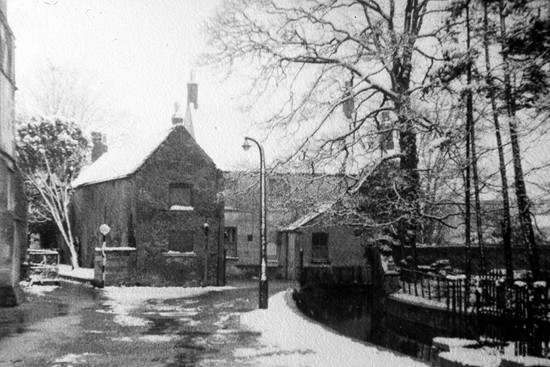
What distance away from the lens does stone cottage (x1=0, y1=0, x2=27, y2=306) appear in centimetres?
1595

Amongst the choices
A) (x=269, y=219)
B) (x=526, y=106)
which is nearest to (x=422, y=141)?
(x=526, y=106)

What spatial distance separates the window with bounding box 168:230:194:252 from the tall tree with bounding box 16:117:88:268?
8.44 m

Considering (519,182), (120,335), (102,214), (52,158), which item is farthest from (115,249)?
(519,182)

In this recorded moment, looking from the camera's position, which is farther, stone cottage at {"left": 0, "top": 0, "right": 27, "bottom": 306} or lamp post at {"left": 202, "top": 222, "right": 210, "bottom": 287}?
lamp post at {"left": 202, "top": 222, "right": 210, "bottom": 287}

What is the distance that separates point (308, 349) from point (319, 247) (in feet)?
81.5

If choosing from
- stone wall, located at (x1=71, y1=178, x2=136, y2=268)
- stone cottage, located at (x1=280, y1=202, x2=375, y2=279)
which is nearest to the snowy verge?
stone wall, located at (x1=71, y1=178, x2=136, y2=268)

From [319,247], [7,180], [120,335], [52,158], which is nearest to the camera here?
[120,335]

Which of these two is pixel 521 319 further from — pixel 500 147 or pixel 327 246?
pixel 327 246

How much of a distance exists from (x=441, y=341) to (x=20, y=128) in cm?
3032

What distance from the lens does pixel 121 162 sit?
3123 cm

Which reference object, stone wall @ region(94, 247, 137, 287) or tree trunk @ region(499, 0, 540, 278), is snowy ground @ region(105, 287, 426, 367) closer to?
tree trunk @ region(499, 0, 540, 278)

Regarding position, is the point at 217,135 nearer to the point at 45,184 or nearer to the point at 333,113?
the point at 45,184

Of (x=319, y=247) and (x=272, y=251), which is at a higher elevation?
(x=319, y=247)

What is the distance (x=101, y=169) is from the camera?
111 ft
